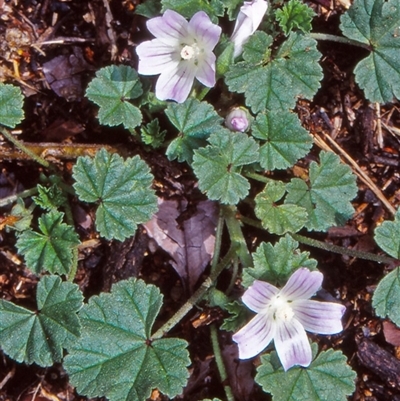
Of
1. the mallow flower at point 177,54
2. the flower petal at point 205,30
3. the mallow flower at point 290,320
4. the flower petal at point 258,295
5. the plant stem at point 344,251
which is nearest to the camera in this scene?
the flower petal at point 258,295

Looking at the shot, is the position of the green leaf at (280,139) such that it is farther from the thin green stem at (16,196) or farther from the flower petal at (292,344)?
the thin green stem at (16,196)

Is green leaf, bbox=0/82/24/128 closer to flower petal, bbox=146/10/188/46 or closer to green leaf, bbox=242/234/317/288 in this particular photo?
flower petal, bbox=146/10/188/46

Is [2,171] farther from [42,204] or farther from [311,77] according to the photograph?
[311,77]

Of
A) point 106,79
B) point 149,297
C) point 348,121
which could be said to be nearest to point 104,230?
point 149,297

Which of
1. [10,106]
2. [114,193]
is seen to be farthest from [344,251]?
[10,106]

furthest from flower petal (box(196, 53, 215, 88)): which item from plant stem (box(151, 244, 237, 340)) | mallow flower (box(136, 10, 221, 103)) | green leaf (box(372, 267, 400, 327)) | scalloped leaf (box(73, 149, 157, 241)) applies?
green leaf (box(372, 267, 400, 327))

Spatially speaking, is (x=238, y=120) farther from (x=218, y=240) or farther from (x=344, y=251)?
(x=344, y=251)

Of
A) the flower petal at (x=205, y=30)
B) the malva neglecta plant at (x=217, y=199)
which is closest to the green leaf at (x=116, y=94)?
the malva neglecta plant at (x=217, y=199)
